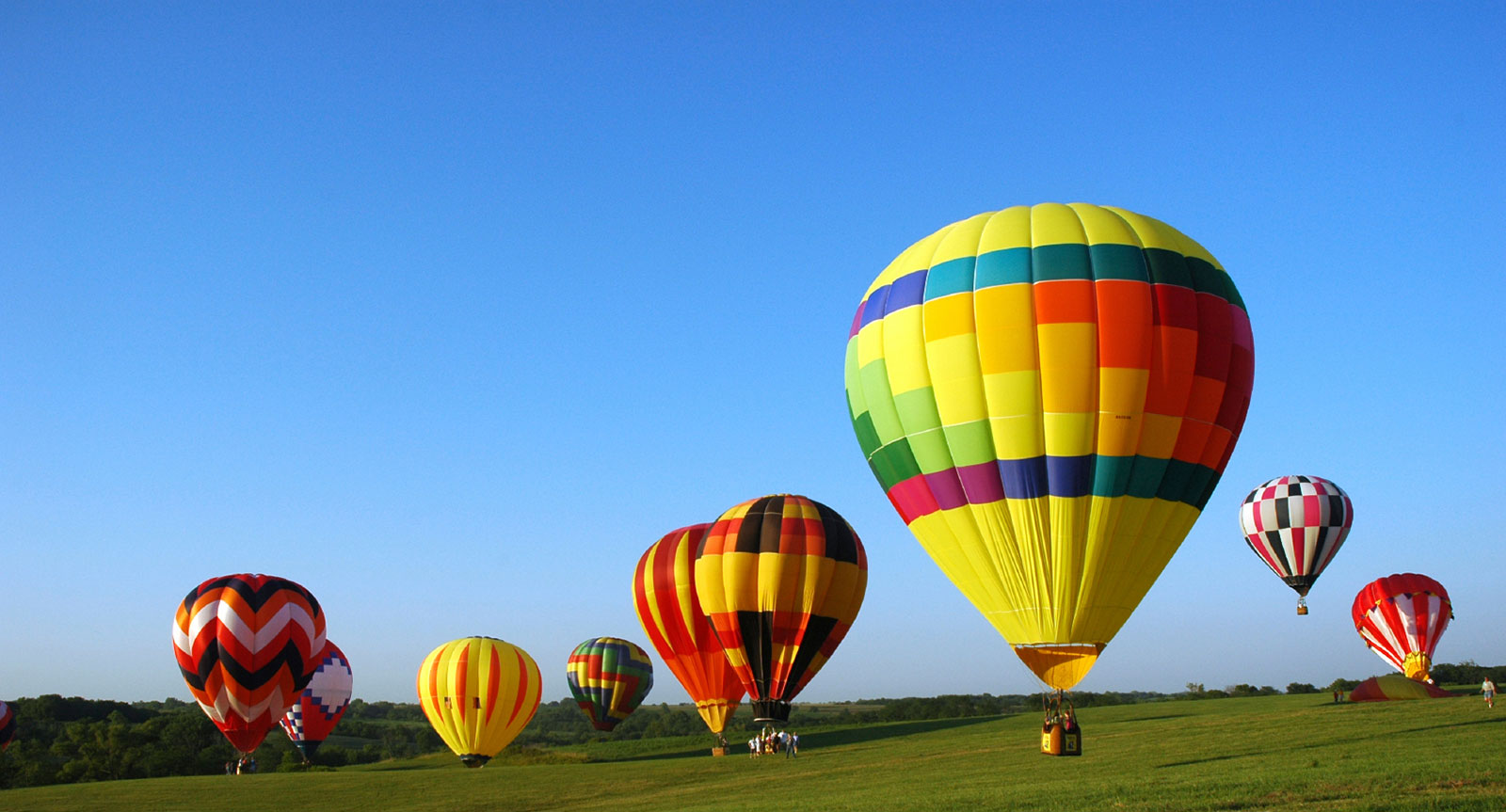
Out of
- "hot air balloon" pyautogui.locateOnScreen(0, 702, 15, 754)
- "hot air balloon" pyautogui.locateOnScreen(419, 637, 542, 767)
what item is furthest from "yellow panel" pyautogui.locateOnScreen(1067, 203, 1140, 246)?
"hot air balloon" pyautogui.locateOnScreen(0, 702, 15, 754)

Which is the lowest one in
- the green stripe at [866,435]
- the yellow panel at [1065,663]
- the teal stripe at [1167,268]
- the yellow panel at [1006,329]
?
the yellow panel at [1065,663]

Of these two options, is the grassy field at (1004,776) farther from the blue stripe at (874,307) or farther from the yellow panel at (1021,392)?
the blue stripe at (874,307)

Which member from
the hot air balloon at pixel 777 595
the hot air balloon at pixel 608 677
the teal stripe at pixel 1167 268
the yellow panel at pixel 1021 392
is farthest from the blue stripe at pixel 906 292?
the hot air balloon at pixel 608 677

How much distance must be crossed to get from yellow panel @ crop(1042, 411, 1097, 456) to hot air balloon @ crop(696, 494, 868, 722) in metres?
15.2

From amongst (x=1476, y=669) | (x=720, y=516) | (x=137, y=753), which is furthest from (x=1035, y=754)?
(x=1476, y=669)

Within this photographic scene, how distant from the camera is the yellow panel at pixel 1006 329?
1530 centimetres

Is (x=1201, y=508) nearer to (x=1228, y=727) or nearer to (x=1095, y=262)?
(x=1095, y=262)

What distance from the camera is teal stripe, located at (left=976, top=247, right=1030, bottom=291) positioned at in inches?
616

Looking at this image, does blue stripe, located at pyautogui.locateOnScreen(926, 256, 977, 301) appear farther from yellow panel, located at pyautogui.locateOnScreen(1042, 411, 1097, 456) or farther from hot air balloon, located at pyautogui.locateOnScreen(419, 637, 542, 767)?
hot air balloon, located at pyautogui.locateOnScreen(419, 637, 542, 767)

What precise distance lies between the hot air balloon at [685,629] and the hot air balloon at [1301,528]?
2046cm

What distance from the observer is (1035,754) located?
2608 centimetres

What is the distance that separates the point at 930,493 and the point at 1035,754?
41.9ft

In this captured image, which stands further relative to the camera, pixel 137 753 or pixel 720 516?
pixel 137 753

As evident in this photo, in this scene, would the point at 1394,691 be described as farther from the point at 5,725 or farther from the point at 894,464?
the point at 5,725
